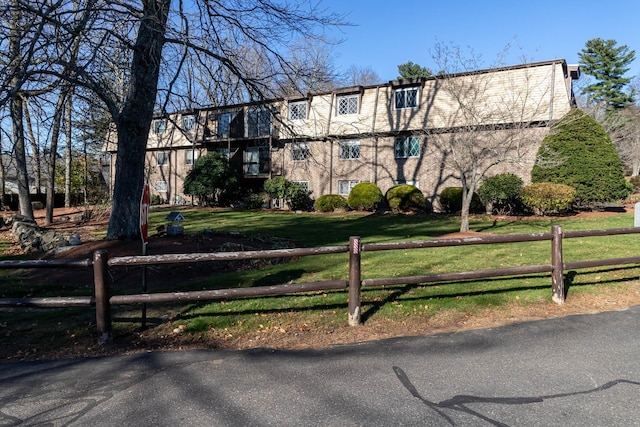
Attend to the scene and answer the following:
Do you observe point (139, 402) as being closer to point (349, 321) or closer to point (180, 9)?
point (349, 321)

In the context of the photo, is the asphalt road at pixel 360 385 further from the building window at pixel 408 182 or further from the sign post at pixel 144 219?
the building window at pixel 408 182

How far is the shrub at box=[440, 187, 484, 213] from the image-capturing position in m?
21.4

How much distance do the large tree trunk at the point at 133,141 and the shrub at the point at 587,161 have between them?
49.5ft

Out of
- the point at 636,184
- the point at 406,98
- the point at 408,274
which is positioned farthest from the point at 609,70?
the point at 408,274

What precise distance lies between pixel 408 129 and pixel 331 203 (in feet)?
20.2

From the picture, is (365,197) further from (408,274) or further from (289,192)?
(408,274)

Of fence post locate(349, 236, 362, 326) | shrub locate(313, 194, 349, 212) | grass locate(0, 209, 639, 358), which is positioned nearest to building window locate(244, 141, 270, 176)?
shrub locate(313, 194, 349, 212)

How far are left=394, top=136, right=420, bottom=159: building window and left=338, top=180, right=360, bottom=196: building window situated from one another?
3419 mm

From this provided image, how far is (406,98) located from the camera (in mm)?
25188

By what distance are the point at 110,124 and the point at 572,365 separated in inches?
565

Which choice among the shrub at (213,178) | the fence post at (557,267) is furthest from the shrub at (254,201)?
the fence post at (557,267)

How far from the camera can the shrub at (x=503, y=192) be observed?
64.7ft

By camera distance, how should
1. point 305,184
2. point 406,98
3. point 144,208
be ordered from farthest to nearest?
point 305,184, point 406,98, point 144,208

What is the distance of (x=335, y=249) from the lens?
18.1 ft
